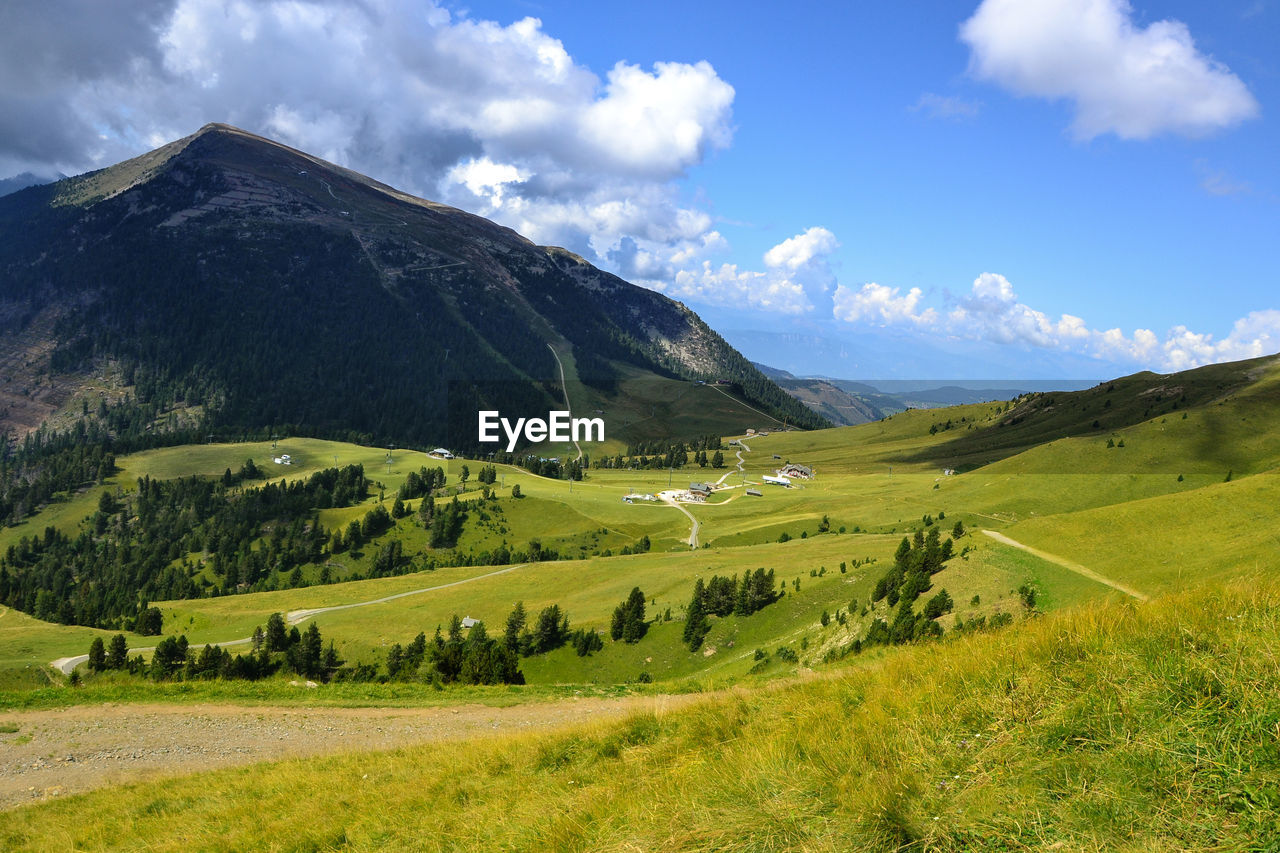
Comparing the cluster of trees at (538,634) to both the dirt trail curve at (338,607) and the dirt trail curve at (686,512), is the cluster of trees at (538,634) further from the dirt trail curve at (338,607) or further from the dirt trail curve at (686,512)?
the dirt trail curve at (686,512)

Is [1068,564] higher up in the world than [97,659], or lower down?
higher up

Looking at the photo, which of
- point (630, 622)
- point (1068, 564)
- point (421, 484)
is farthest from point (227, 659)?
point (421, 484)

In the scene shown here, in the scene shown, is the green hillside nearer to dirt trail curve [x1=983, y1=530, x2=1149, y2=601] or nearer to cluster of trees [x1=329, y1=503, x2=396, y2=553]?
dirt trail curve [x1=983, y1=530, x2=1149, y2=601]

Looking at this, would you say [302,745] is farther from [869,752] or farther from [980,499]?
[980,499]

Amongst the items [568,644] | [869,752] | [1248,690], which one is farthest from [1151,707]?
[568,644]

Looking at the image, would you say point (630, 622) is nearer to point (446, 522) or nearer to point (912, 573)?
point (912, 573)

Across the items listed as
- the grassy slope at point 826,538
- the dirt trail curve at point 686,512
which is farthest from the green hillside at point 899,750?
the dirt trail curve at point 686,512

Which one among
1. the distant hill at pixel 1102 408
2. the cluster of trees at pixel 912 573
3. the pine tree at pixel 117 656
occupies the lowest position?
the pine tree at pixel 117 656
